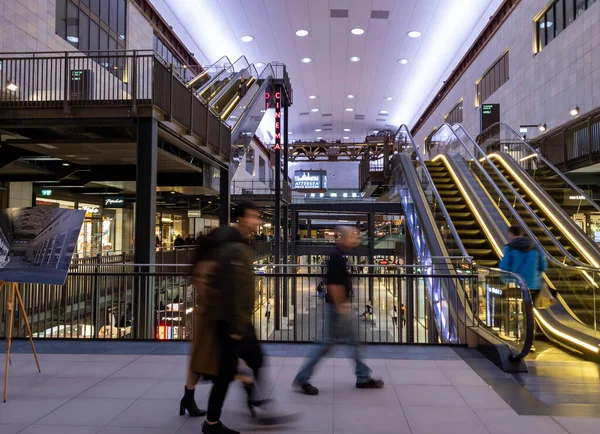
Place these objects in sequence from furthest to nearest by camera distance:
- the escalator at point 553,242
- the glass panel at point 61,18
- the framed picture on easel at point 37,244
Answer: the glass panel at point 61,18
the escalator at point 553,242
the framed picture on easel at point 37,244

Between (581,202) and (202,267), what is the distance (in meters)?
11.1

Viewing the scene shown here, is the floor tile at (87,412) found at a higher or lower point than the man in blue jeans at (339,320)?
lower

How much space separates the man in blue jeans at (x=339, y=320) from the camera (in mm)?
4418

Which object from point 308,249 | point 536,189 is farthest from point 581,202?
point 308,249

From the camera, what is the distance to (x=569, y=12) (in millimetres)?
16625

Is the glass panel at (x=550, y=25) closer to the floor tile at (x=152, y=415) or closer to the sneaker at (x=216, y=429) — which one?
the floor tile at (x=152, y=415)

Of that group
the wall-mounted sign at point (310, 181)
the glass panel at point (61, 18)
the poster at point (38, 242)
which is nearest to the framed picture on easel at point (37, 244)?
the poster at point (38, 242)

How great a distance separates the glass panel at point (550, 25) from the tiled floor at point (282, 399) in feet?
55.6

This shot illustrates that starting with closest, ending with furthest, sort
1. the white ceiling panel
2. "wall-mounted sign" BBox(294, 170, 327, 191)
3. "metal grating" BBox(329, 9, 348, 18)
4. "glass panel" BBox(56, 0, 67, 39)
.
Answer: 1. "glass panel" BBox(56, 0, 67, 39)
2. "metal grating" BBox(329, 9, 348, 18)
3. the white ceiling panel
4. "wall-mounted sign" BBox(294, 170, 327, 191)

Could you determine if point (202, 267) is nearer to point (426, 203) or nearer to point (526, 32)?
point (426, 203)

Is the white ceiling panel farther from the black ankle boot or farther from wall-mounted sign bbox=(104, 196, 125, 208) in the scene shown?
the black ankle boot

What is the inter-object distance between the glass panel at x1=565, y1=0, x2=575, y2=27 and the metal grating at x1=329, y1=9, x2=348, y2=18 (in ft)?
31.9

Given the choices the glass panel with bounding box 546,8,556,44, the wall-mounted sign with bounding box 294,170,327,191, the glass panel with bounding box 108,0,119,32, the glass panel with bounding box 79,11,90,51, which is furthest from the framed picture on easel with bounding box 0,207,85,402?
the wall-mounted sign with bounding box 294,170,327,191

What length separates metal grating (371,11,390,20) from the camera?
910 inches
